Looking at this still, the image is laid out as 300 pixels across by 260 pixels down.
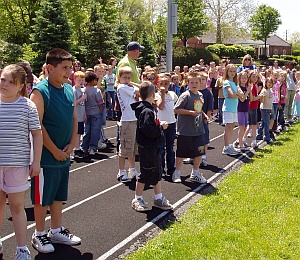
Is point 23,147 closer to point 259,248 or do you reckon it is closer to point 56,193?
point 56,193

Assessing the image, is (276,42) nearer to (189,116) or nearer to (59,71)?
(189,116)

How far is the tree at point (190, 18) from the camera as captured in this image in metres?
47.0

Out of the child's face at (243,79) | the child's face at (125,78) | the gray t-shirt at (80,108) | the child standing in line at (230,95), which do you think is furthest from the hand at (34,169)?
the child's face at (243,79)

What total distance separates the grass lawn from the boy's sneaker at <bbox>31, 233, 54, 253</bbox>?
929 millimetres

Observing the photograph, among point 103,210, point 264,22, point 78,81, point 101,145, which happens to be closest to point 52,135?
point 103,210

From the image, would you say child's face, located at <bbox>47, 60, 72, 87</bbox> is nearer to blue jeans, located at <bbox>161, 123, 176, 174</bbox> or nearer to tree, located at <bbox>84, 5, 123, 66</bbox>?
blue jeans, located at <bbox>161, 123, 176, 174</bbox>

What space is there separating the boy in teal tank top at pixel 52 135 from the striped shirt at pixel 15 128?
240 millimetres

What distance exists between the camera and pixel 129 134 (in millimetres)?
7191

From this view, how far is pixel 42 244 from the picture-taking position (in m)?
4.69

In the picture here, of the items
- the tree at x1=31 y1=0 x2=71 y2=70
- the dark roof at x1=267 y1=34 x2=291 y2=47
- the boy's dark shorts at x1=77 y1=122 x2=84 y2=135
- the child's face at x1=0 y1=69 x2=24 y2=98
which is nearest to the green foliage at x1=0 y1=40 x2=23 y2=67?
the tree at x1=31 y1=0 x2=71 y2=70

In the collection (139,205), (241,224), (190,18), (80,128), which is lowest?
(241,224)

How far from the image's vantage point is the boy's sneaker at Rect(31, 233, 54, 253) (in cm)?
468

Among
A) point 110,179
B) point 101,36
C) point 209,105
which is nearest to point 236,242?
point 110,179

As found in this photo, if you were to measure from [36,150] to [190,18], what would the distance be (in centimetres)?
4480
